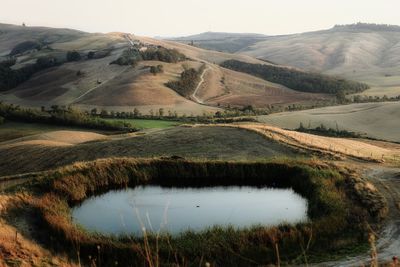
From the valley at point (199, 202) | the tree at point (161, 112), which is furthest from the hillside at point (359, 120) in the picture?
the tree at point (161, 112)

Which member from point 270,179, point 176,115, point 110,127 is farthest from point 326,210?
point 176,115

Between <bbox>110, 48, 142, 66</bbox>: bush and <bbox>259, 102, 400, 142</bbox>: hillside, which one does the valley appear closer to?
<bbox>259, 102, 400, 142</bbox>: hillside

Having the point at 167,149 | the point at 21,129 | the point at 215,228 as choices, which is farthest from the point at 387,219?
the point at 21,129

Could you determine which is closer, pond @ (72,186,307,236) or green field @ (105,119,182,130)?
pond @ (72,186,307,236)

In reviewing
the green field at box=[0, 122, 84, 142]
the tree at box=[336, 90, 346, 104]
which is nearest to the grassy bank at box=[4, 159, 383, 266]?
the green field at box=[0, 122, 84, 142]

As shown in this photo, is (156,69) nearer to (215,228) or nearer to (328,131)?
(328,131)
